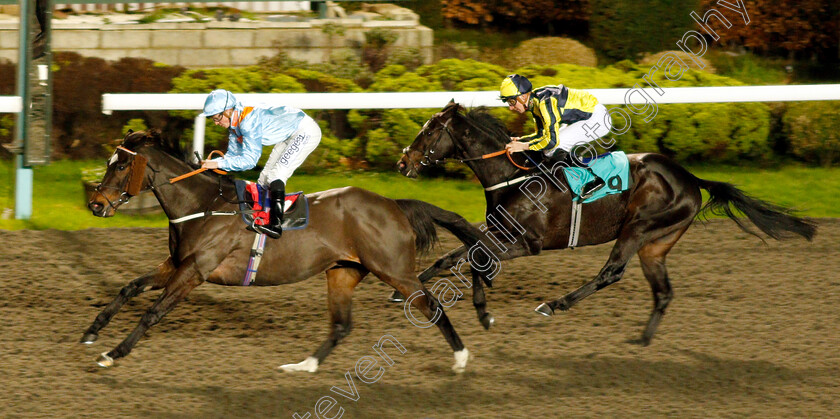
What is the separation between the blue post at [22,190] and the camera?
24.4 ft

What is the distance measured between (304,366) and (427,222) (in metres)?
0.94

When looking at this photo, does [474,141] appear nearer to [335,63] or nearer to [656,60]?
[335,63]

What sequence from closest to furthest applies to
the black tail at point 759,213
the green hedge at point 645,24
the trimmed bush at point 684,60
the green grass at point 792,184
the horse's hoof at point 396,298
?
1. the black tail at point 759,213
2. the horse's hoof at point 396,298
3. the green grass at point 792,184
4. the trimmed bush at point 684,60
5. the green hedge at point 645,24

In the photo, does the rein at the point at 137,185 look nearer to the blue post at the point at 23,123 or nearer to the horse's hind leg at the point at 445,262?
the horse's hind leg at the point at 445,262

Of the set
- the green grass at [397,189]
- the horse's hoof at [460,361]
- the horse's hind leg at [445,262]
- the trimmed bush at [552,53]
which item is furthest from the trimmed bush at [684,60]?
the horse's hoof at [460,361]

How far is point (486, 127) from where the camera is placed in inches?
234

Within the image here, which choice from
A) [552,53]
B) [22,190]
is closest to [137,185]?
[22,190]

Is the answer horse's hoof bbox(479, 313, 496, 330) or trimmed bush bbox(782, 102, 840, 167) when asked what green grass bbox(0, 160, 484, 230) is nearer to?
horse's hoof bbox(479, 313, 496, 330)

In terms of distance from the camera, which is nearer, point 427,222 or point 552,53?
point 427,222

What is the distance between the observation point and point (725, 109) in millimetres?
8820

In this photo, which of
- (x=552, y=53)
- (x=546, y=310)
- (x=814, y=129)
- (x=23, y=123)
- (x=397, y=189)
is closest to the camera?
(x=546, y=310)

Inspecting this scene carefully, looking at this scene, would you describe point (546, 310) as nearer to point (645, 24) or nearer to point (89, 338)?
point (89, 338)

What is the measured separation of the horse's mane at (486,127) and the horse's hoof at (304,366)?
171 cm

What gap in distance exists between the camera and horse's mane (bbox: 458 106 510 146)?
5.89 metres
